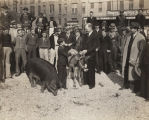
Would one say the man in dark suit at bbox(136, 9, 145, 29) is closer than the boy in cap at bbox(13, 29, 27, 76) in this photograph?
Yes

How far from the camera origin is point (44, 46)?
420 centimetres

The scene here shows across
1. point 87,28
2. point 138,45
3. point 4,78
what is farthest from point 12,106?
point 138,45

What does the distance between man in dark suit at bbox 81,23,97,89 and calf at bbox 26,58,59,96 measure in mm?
443

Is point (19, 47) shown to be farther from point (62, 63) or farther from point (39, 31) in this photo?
point (62, 63)

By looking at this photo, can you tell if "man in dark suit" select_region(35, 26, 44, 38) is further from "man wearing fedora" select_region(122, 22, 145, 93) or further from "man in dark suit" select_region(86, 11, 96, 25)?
"man wearing fedora" select_region(122, 22, 145, 93)

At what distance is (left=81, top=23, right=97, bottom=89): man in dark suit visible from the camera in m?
4.01

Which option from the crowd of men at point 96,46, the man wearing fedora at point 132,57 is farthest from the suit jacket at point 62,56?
the man wearing fedora at point 132,57

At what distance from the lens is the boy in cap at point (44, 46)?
415cm

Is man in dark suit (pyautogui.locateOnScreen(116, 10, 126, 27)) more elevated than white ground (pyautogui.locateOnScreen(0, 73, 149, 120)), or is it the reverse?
man in dark suit (pyautogui.locateOnScreen(116, 10, 126, 27))

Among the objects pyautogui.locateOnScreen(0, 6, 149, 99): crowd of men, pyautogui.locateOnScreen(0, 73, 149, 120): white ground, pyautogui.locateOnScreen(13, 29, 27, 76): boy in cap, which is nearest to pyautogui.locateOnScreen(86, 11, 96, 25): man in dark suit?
pyautogui.locateOnScreen(0, 6, 149, 99): crowd of men

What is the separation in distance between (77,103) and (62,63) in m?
0.56

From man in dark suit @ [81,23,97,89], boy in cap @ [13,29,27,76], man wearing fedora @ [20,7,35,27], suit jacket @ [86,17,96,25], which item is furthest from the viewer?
boy in cap @ [13,29,27,76]

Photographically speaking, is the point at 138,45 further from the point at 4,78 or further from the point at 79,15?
the point at 4,78

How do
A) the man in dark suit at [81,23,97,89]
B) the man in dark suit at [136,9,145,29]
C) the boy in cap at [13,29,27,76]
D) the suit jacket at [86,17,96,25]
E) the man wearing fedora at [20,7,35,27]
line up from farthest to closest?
the boy in cap at [13,29,27,76] < the man wearing fedora at [20,7,35,27] < the man in dark suit at [81,23,97,89] < the suit jacket at [86,17,96,25] < the man in dark suit at [136,9,145,29]
